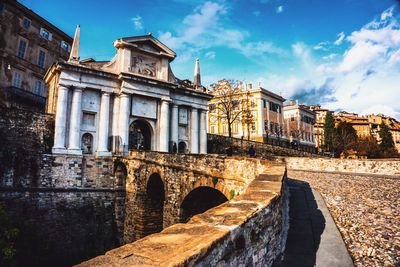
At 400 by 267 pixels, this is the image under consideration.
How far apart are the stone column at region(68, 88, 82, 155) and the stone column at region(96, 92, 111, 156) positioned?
61.4 inches

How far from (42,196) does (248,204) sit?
712 inches

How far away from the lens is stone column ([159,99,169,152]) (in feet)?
74.5

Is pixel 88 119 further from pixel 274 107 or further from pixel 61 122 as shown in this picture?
pixel 274 107

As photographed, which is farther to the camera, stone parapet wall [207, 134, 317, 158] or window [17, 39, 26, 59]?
stone parapet wall [207, 134, 317, 158]

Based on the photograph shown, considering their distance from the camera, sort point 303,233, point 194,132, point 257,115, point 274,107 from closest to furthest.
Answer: point 303,233 < point 194,132 < point 257,115 < point 274,107

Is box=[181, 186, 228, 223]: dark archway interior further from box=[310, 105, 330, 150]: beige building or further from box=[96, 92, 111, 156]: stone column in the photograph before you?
box=[310, 105, 330, 150]: beige building

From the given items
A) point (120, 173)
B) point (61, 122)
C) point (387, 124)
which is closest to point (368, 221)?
point (120, 173)

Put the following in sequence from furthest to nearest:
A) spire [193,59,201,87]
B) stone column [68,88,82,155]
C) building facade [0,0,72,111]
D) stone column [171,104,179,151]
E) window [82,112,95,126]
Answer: spire [193,59,201,87] → building facade [0,0,72,111] → stone column [171,104,179,151] → window [82,112,95,126] → stone column [68,88,82,155]

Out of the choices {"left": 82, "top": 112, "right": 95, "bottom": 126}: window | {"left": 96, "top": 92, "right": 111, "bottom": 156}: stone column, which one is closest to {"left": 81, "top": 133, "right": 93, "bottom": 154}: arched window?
{"left": 96, "top": 92, "right": 111, "bottom": 156}: stone column

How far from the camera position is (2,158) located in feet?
54.3

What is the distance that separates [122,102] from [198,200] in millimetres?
12078

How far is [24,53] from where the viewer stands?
88.6 feet

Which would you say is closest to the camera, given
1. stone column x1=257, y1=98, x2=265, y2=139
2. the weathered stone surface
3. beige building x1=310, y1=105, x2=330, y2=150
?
the weathered stone surface

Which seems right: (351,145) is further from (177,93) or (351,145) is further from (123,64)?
(123,64)
